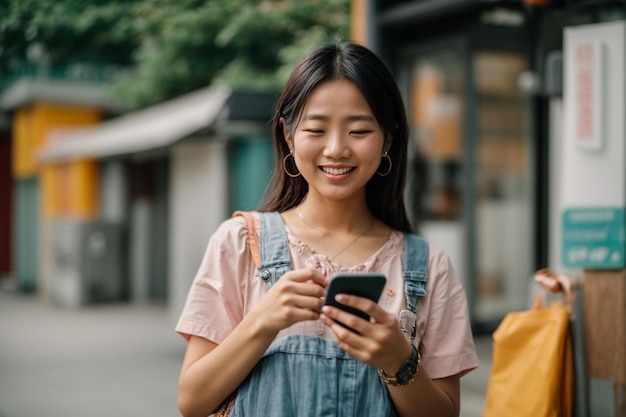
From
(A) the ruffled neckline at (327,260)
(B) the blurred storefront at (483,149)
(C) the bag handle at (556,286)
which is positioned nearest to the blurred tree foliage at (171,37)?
(A) the ruffled neckline at (327,260)

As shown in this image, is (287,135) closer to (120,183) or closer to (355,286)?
(355,286)

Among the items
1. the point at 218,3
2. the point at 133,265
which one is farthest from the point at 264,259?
the point at 133,265

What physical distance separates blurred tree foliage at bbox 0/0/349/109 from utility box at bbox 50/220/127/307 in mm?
2022

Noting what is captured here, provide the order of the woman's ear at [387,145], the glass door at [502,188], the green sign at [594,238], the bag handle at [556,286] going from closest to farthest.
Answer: the woman's ear at [387,145] → the bag handle at [556,286] → the green sign at [594,238] → the glass door at [502,188]

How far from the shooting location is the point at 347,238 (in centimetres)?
189

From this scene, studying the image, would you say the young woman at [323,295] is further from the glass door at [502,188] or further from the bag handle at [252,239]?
the glass door at [502,188]

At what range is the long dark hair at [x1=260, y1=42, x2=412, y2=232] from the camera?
176 centimetres

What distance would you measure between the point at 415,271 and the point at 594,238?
5.55 ft

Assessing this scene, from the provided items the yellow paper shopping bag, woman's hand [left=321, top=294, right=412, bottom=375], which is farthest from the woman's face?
the yellow paper shopping bag

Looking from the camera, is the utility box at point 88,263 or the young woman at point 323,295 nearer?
the young woman at point 323,295

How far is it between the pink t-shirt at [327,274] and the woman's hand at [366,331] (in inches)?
8.1

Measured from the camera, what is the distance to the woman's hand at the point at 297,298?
1.54 meters

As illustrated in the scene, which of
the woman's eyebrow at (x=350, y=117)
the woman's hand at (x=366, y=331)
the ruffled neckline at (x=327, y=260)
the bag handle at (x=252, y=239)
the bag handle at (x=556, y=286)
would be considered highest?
the woman's eyebrow at (x=350, y=117)

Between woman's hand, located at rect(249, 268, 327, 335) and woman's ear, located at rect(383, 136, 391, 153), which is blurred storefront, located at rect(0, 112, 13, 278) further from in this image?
woman's hand, located at rect(249, 268, 327, 335)
